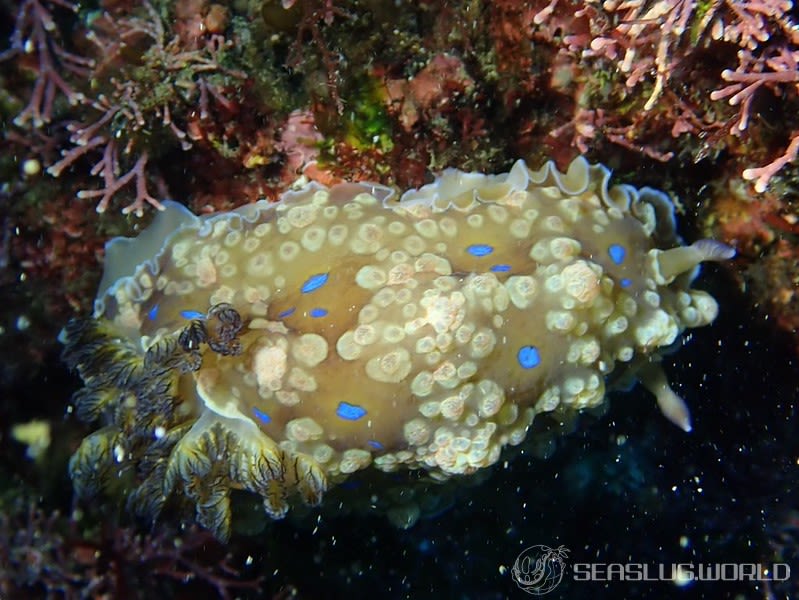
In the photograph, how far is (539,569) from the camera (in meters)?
5.96

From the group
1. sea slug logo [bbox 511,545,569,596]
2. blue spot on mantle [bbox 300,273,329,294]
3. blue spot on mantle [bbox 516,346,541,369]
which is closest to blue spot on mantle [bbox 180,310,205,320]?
blue spot on mantle [bbox 300,273,329,294]

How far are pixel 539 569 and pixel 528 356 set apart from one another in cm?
367

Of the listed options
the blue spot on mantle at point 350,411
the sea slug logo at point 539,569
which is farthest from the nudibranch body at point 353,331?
the sea slug logo at point 539,569

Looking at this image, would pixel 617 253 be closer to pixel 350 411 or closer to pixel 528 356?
Answer: pixel 528 356

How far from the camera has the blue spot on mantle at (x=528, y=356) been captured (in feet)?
10.3

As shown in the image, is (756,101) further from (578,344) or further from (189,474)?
(189,474)

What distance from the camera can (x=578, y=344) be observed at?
126 inches

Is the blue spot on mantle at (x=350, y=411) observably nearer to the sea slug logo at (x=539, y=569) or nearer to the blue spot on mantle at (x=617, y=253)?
the blue spot on mantle at (x=617, y=253)

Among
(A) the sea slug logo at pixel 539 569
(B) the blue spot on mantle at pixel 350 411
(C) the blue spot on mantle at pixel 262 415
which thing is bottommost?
(A) the sea slug logo at pixel 539 569

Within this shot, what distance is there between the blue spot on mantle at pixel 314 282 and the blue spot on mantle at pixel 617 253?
1547mm

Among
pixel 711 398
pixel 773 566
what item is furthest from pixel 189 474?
pixel 773 566

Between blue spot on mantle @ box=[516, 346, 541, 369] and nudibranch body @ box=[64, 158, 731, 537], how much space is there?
1 cm

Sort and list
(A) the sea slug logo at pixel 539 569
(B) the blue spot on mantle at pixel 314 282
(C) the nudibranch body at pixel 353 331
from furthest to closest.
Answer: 1. (A) the sea slug logo at pixel 539 569
2. (B) the blue spot on mantle at pixel 314 282
3. (C) the nudibranch body at pixel 353 331

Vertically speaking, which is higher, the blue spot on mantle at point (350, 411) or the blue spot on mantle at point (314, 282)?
the blue spot on mantle at point (314, 282)
